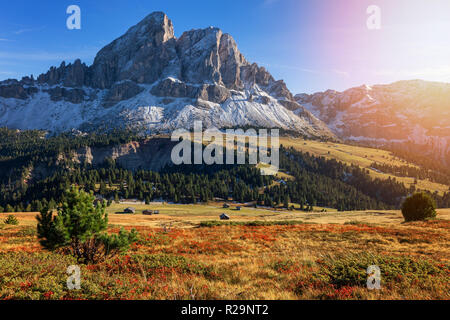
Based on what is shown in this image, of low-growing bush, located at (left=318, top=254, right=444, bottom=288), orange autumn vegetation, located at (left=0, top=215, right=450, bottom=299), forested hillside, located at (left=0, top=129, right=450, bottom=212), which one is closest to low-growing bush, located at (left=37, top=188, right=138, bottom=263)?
orange autumn vegetation, located at (left=0, top=215, right=450, bottom=299)

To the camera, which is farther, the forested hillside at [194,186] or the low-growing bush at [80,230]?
the forested hillside at [194,186]

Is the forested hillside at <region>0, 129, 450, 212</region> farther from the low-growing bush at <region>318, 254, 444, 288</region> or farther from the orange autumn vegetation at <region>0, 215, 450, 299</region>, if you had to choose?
the low-growing bush at <region>318, 254, 444, 288</region>

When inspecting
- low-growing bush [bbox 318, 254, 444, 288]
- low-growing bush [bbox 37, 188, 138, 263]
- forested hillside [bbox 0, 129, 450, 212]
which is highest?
low-growing bush [bbox 37, 188, 138, 263]

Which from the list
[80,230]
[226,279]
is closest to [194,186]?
[80,230]

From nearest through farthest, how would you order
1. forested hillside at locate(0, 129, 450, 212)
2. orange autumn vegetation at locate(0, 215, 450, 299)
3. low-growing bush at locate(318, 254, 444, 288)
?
orange autumn vegetation at locate(0, 215, 450, 299) < low-growing bush at locate(318, 254, 444, 288) < forested hillside at locate(0, 129, 450, 212)

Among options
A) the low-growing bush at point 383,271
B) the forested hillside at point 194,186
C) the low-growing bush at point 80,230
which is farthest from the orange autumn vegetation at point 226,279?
the forested hillside at point 194,186

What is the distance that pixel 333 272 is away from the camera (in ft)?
37.9

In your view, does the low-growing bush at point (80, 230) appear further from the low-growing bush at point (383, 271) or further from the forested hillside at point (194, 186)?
the forested hillside at point (194, 186)

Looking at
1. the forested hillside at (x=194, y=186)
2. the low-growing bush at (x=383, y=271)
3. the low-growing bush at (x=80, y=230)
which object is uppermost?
the low-growing bush at (x=80, y=230)

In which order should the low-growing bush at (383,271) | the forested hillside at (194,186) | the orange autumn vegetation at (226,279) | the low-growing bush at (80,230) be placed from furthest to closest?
1. the forested hillside at (194,186)
2. the low-growing bush at (80,230)
3. the low-growing bush at (383,271)
4. the orange autumn vegetation at (226,279)

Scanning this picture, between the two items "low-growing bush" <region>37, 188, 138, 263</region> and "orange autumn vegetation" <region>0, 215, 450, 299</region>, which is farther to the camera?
"low-growing bush" <region>37, 188, 138, 263</region>
